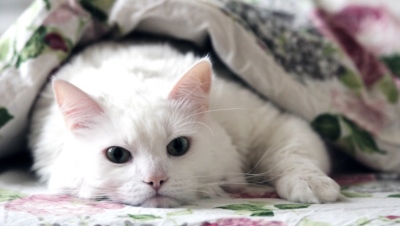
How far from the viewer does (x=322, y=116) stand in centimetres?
169

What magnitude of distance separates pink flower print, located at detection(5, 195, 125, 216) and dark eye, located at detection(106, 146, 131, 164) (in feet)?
0.32

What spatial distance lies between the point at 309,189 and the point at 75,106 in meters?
0.58

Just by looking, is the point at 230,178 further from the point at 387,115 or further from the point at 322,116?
the point at 387,115

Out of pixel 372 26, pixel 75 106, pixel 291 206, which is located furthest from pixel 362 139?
pixel 75 106

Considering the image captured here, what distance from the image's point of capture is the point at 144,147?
45.9 inches

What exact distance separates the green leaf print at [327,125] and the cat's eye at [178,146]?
602 millimetres

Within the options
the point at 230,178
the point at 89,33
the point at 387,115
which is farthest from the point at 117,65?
the point at 387,115

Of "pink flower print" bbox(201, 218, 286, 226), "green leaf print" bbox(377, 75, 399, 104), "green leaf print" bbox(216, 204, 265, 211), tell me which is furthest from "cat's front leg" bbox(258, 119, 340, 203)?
"green leaf print" bbox(377, 75, 399, 104)

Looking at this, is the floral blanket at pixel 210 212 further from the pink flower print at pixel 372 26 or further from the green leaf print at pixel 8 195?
the pink flower print at pixel 372 26

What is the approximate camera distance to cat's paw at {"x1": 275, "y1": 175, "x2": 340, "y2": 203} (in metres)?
1.21

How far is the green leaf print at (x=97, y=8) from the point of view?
66.7 inches

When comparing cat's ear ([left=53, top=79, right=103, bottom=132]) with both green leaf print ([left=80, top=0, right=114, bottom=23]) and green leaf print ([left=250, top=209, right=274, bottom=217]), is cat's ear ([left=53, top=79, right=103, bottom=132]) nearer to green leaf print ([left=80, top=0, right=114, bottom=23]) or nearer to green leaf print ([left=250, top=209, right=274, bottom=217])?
green leaf print ([left=250, top=209, right=274, bottom=217])

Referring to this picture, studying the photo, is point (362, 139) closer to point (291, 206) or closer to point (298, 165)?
point (298, 165)

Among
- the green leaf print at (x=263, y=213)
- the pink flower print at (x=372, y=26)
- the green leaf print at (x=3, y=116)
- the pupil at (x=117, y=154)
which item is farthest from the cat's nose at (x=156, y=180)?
the pink flower print at (x=372, y=26)
